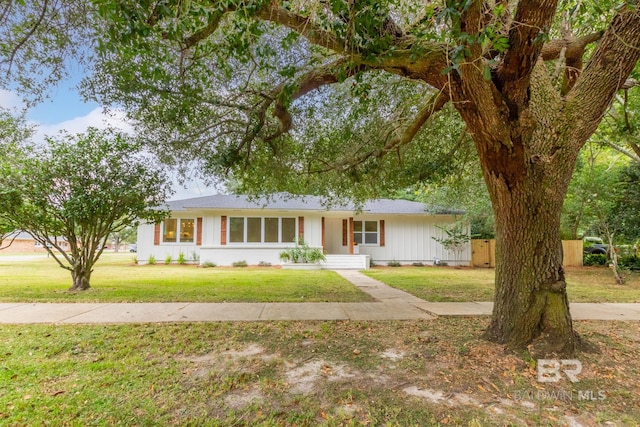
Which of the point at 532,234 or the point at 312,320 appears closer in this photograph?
the point at 532,234

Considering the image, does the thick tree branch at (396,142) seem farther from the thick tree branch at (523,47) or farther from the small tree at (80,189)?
the small tree at (80,189)

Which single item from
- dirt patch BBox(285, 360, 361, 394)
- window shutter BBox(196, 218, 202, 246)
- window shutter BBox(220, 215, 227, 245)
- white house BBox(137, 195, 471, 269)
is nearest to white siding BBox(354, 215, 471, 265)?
white house BBox(137, 195, 471, 269)

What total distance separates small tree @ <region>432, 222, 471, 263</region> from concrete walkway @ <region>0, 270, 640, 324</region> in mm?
9697

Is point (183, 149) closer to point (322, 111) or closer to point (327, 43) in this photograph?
point (322, 111)

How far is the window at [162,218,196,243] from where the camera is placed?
17281mm

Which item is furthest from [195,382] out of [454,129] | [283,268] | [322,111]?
[283,268]

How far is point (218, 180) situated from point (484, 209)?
40.9ft

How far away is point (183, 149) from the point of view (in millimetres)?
7211

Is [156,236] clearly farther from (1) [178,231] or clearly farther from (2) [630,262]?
(2) [630,262]

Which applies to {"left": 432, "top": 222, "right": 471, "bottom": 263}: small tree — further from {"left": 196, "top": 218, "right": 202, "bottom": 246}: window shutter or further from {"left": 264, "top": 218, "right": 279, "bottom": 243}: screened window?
{"left": 196, "top": 218, "right": 202, "bottom": 246}: window shutter

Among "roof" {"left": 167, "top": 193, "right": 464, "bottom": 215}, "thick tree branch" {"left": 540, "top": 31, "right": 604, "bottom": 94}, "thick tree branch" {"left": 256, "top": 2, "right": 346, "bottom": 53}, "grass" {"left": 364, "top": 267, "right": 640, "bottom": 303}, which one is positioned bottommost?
"grass" {"left": 364, "top": 267, "right": 640, "bottom": 303}

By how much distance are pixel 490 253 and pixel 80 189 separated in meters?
17.4

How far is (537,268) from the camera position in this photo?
389cm

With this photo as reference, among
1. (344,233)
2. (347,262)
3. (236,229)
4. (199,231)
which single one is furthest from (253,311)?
(344,233)
